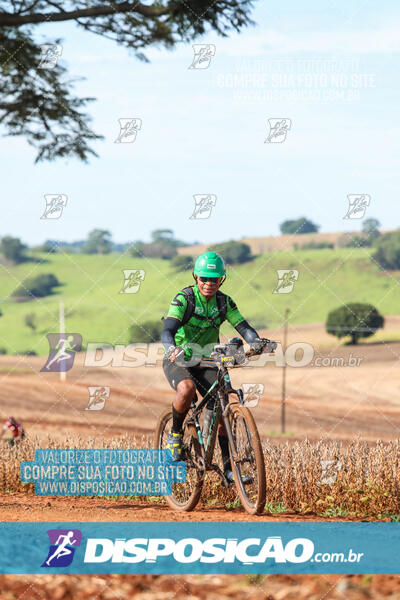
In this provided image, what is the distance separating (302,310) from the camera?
8462cm

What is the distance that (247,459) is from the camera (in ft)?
24.0

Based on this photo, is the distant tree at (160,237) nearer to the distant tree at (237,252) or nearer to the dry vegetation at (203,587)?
the distant tree at (237,252)

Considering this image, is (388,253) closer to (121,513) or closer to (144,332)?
(144,332)

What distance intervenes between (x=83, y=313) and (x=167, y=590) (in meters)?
74.7

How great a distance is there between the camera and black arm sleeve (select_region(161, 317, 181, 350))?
296 inches

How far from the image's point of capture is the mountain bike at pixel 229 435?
23.6 ft

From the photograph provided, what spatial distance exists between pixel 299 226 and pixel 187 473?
4529 inches

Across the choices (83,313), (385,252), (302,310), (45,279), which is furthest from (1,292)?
(385,252)

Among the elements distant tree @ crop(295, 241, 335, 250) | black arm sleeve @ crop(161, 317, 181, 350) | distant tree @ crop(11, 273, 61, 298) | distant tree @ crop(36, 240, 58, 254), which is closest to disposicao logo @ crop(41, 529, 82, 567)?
black arm sleeve @ crop(161, 317, 181, 350)

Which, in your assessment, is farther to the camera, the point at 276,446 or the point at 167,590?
the point at 276,446

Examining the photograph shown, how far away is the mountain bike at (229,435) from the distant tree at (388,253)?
8781 cm

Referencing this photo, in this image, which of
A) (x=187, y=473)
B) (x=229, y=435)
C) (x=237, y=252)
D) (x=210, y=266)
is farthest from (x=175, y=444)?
(x=237, y=252)

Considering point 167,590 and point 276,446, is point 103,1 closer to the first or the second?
point 276,446

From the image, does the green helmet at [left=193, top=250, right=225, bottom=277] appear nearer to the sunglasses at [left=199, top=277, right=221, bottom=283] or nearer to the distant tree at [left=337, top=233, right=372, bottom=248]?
the sunglasses at [left=199, top=277, right=221, bottom=283]
